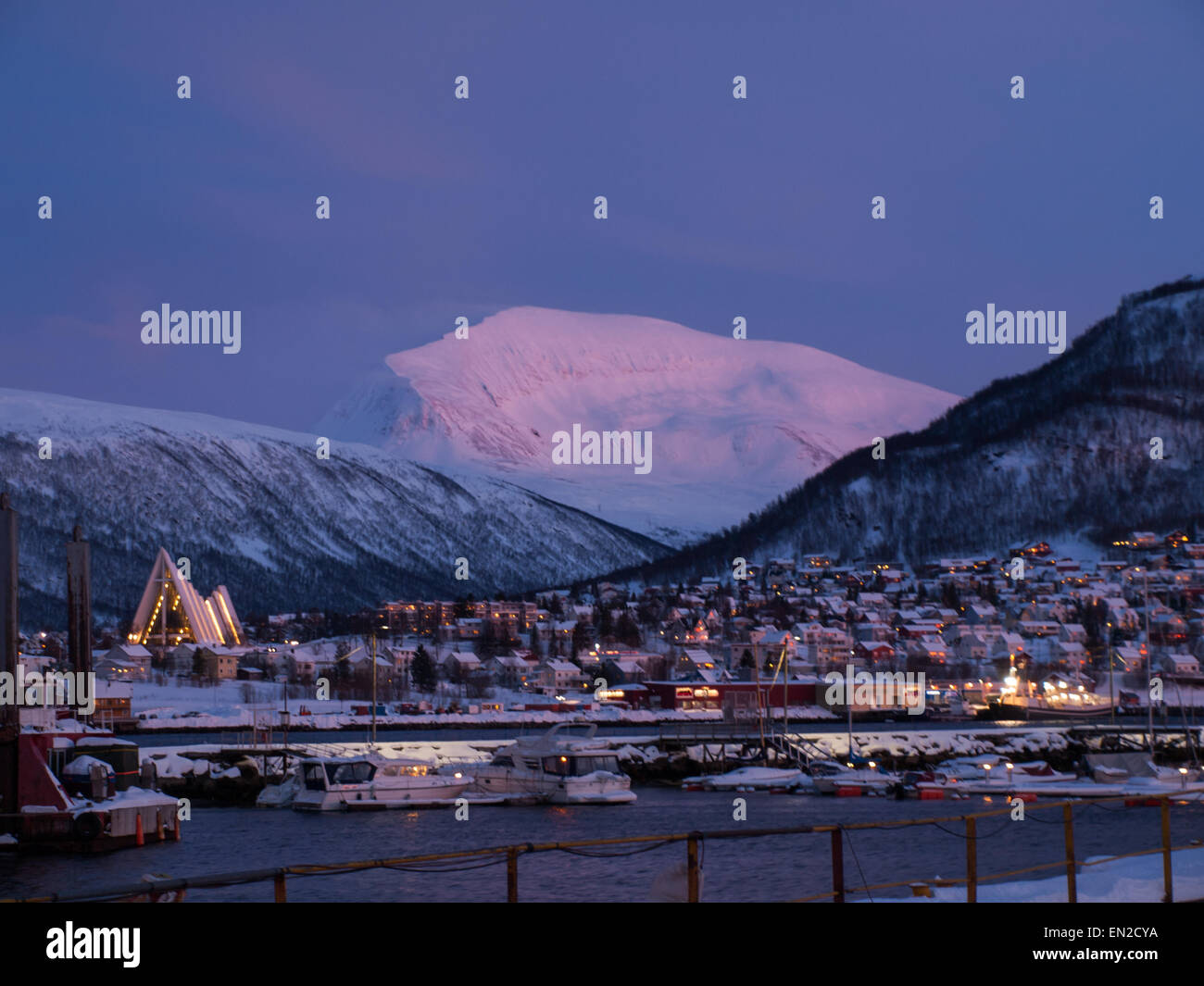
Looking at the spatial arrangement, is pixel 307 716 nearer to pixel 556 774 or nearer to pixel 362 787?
pixel 556 774

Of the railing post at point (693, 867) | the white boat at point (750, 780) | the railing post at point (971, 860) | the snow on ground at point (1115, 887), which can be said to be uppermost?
the railing post at point (693, 867)

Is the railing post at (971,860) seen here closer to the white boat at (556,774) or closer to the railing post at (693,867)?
the railing post at (693,867)

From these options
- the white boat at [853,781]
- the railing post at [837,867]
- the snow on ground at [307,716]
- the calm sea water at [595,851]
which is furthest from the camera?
the snow on ground at [307,716]

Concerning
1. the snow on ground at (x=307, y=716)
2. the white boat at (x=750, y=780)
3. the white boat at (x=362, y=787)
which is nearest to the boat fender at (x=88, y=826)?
the white boat at (x=362, y=787)

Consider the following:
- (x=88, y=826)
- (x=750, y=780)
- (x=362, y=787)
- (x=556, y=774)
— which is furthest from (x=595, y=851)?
(x=750, y=780)

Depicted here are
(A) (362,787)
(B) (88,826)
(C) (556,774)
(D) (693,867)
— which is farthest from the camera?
(C) (556,774)

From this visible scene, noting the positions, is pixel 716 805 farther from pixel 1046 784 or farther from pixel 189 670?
pixel 189 670

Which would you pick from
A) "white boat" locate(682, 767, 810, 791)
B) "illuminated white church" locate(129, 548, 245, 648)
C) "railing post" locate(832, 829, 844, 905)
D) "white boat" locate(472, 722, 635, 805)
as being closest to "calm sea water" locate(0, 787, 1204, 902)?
"white boat" locate(472, 722, 635, 805)
